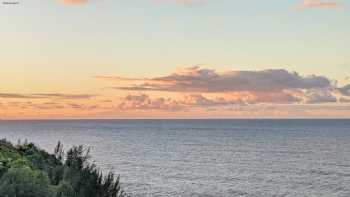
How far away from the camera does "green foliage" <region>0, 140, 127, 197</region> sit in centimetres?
3406

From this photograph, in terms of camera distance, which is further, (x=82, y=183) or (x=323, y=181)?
(x=323, y=181)

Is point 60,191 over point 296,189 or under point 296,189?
over

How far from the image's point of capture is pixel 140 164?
112 m

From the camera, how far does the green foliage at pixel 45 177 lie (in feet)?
112

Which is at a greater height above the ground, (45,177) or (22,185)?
(45,177)

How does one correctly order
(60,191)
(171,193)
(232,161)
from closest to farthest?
1. (60,191)
2. (171,193)
3. (232,161)

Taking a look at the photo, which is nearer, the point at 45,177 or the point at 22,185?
the point at 22,185

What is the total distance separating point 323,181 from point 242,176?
50.3 feet

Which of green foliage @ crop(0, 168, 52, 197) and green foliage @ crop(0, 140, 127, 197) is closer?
green foliage @ crop(0, 168, 52, 197)

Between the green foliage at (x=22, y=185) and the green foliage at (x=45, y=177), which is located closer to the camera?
the green foliage at (x=22, y=185)

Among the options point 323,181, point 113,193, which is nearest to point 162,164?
point 323,181

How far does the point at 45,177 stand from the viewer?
120 ft

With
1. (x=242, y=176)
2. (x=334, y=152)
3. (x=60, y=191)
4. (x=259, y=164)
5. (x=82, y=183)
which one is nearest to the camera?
(x=60, y=191)

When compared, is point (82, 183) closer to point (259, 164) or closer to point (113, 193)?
point (113, 193)
